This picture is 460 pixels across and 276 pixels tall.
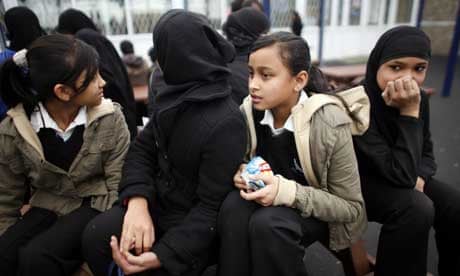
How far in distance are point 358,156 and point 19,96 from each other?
1.56 m

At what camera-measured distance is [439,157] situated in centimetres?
338

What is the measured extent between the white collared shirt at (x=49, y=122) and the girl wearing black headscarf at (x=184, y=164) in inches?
16.8

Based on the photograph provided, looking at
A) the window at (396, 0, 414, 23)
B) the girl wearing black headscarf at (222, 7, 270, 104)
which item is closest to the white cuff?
the girl wearing black headscarf at (222, 7, 270, 104)

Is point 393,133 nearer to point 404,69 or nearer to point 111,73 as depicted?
point 404,69

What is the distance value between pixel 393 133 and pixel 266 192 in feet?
2.40

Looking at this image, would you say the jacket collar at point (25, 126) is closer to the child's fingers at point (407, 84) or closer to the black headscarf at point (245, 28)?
the child's fingers at point (407, 84)

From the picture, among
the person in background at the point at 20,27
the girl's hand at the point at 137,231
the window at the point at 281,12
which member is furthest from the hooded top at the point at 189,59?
the window at the point at 281,12

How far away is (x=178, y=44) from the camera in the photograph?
47.8 inches

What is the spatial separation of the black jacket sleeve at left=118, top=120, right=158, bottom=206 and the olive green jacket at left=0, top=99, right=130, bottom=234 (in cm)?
10

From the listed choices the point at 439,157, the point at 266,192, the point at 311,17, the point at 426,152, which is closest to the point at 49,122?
the point at 266,192

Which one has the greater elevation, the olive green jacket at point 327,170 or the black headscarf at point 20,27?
the black headscarf at point 20,27

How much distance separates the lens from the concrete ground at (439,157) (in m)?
2.01

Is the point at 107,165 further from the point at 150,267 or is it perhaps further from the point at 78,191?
the point at 150,267

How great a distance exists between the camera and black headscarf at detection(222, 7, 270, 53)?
2654 millimetres
